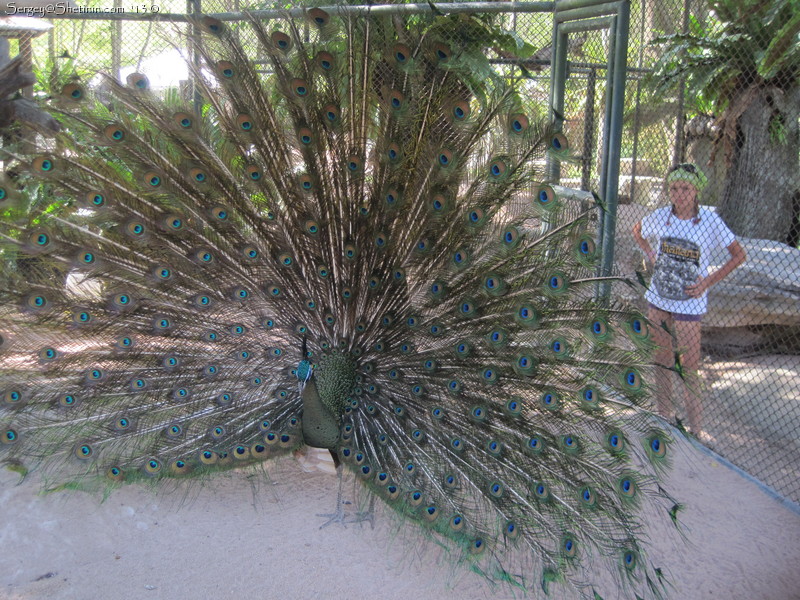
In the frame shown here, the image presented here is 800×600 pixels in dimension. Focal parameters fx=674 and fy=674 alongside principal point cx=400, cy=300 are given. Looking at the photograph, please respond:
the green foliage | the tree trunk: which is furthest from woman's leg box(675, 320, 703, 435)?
the tree trunk

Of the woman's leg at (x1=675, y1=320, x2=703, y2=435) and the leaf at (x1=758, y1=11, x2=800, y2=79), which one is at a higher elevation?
the leaf at (x1=758, y1=11, x2=800, y2=79)

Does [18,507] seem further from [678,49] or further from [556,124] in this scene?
[678,49]

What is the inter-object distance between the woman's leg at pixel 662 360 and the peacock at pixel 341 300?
0.23 m

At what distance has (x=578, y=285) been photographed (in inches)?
151

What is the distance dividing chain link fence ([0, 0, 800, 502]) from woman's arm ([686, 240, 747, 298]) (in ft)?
0.21

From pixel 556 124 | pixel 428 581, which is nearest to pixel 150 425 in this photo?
pixel 428 581

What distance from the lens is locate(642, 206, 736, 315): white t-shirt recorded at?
5.04 meters

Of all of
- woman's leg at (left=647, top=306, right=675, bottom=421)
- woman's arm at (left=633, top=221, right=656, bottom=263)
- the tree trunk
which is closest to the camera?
woman's leg at (left=647, top=306, right=675, bottom=421)

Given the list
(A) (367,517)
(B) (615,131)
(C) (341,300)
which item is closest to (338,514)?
(A) (367,517)

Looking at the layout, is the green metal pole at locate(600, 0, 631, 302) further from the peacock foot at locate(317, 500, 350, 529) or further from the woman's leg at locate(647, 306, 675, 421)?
the peacock foot at locate(317, 500, 350, 529)

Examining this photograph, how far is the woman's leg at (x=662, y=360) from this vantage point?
3.98m

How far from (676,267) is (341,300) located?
2586 mm

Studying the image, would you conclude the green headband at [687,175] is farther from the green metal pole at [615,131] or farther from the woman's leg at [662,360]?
the woman's leg at [662,360]

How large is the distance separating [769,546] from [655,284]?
201 centimetres
